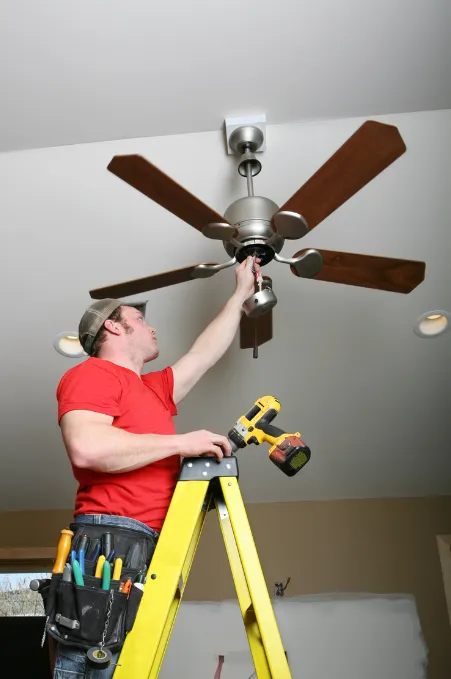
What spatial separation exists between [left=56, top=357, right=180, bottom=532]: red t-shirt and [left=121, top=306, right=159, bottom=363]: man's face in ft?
0.74

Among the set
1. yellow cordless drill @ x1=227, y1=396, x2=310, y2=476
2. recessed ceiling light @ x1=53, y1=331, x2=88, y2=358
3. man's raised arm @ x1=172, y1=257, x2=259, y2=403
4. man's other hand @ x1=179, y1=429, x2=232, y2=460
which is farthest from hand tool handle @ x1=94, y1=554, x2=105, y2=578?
recessed ceiling light @ x1=53, y1=331, x2=88, y2=358

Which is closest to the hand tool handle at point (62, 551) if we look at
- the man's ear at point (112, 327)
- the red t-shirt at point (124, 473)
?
the red t-shirt at point (124, 473)

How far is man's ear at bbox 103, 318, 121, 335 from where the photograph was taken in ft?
6.31

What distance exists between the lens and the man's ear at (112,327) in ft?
6.31

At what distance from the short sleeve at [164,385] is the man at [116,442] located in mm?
35

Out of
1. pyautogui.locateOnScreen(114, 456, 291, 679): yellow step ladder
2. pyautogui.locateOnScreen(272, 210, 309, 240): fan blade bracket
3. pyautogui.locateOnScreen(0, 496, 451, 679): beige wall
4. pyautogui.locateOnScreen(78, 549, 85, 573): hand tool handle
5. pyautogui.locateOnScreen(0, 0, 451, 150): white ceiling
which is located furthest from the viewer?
pyautogui.locateOnScreen(0, 496, 451, 679): beige wall

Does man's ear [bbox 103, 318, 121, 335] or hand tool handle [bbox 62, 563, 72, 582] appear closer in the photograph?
hand tool handle [bbox 62, 563, 72, 582]

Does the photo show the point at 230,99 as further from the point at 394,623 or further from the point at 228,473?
the point at 394,623

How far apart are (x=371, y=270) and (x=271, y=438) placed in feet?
2.19

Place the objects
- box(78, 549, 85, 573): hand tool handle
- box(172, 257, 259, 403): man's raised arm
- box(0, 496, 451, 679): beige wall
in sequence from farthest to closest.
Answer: box(0, 496, 451, 679): beige wall, box(172, 257, 259, 403): man's raised arm, box(78, 549, 85, 573): hand tool handle

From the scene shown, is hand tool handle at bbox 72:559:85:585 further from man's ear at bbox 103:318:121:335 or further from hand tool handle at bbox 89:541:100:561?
man's ear at bbox 103:318:121:335

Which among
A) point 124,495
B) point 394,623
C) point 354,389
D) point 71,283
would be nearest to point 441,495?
point 394,623

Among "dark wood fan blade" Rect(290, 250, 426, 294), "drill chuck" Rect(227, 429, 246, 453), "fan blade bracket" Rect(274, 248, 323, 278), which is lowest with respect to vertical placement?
"drill chuck" Rect(227, 429, 246, 453)

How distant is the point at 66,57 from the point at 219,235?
792 mm
